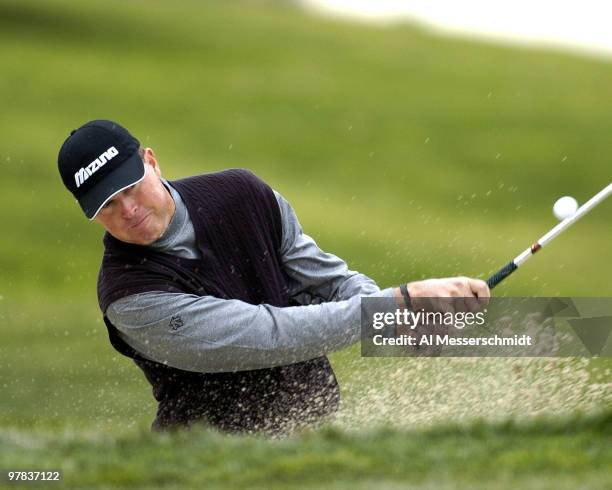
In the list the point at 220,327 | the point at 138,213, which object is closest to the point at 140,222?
the point at 138,213

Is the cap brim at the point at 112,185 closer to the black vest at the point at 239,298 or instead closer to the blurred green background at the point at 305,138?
the black vest at the point at 239,298

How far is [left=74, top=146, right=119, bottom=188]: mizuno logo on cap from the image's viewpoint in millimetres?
5039

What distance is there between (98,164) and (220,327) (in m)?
0.80

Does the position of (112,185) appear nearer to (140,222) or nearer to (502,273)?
(140,222)

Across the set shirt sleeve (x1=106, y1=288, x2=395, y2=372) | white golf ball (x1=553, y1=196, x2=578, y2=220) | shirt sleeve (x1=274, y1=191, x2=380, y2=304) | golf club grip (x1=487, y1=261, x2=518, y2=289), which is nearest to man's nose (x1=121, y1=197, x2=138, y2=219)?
shirt sleeve (x1=106, y1=288, x2=395, y2=372)

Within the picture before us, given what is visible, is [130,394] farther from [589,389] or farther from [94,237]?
[94,237]

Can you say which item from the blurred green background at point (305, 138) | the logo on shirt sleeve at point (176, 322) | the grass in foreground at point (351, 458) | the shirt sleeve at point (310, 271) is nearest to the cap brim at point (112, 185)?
the logo on shirt sleeve at point (176, 322)

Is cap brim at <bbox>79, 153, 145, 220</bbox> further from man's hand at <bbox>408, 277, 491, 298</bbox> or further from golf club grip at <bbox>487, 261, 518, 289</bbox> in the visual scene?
golf club grip at <bbox>487, 261, 518, 289</bbox>

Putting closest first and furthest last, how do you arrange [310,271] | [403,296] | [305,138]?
[403,296] < [310,271] < [305,138]

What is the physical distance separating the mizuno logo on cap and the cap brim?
5 centimetres

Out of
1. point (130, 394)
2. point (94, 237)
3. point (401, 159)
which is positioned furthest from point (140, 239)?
point (401, 159)

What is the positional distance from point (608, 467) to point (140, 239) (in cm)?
205

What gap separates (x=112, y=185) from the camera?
501 centimetres

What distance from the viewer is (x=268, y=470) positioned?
4.16 m
